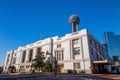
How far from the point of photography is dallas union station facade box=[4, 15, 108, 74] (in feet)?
135

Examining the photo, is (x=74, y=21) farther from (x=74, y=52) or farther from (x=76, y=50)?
(x=74, y=52)

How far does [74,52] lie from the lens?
45.7 m

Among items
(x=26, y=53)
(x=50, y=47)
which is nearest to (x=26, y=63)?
(x=26, y=53)

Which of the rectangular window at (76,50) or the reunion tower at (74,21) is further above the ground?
the reunion tower at (74,21)

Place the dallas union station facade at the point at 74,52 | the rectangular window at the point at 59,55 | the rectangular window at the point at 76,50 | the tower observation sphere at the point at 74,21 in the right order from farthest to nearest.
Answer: the tower observation sphere at the point at 74,21 → the rectangular window at the point at 59,55 → the rectangular window at the point at 76,50 → the dallas union station facade at the point at 74,52

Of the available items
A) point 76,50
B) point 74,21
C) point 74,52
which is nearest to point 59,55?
point 74,52

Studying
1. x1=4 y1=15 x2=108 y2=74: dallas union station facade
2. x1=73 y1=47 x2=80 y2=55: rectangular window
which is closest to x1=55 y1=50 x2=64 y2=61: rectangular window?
x1=4 y1=15 x2=108 y2=74: dallas union station facade

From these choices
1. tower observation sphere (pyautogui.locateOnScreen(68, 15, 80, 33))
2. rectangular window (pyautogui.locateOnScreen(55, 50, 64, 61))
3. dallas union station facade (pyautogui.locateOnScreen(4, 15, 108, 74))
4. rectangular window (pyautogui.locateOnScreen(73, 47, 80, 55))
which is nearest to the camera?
dallas union station facade (pyautogui.locateOnScreen(4, 15, 108, 74))

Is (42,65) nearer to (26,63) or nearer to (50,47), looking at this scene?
(50,47)

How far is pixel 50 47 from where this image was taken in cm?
A: 5484

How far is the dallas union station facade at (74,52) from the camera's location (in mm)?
41250

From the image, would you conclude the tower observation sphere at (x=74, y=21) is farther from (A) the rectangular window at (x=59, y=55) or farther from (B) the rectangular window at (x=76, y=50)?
(B) the rectangular window at (x=76, y=50)

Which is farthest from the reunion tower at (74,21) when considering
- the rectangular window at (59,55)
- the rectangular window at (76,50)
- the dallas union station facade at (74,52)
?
the rectangular window at (76,50)

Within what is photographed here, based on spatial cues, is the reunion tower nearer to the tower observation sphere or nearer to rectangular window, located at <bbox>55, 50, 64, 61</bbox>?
the tower observation sphere
